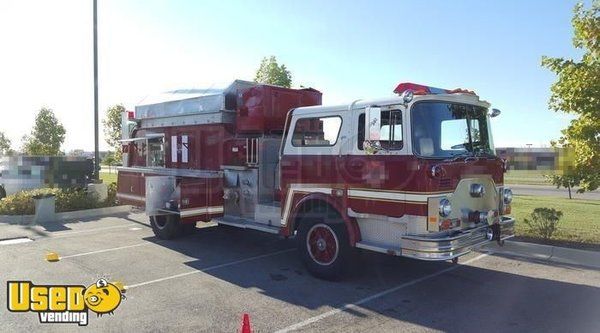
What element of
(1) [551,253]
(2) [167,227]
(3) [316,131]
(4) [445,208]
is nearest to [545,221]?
(1) [551,253]

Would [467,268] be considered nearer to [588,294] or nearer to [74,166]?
[588,294]

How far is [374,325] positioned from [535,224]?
5932mm

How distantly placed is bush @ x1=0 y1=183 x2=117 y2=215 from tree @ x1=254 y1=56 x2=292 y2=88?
6.33 m

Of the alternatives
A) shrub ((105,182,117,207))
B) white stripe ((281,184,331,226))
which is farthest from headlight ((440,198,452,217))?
shrub ((105,182,117,207))

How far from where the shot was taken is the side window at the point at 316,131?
695cm

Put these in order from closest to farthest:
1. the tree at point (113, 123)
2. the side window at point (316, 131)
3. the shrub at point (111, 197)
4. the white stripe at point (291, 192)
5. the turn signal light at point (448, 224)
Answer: the turn signal light at point (448, 224), the side window at point (316, 131), the white stripe at point (291, 192), the shrub at point (111, 197), the tree at point (113, 123)

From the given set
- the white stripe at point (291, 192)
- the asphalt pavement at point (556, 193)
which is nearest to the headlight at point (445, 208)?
the white stripe at point (291, 192)

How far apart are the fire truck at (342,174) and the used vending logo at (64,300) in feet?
8.86

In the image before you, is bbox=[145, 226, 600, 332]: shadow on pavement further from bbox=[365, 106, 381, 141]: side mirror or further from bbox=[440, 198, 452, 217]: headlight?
bbox=[365, 106, 381, 141]: side mirror

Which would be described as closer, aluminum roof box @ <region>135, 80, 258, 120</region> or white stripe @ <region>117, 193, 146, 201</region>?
aluminum roof box @ <region>135, 80, 258, 120</region>

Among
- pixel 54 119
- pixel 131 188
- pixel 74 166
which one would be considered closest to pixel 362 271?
pixel 131 188

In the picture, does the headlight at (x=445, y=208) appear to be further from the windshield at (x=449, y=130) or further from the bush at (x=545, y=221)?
the bush at (x=545, y=221)

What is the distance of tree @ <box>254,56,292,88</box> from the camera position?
55.1 feet

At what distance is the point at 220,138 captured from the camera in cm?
913
